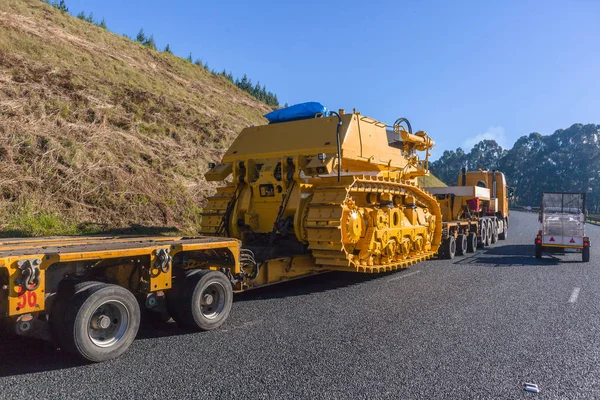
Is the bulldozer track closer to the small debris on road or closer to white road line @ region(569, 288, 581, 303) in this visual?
white road line @ region(569, 288, 581, 303)

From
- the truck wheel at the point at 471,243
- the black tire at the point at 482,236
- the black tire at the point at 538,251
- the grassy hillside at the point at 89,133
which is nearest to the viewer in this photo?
the grassy hillside at the point at 89,133

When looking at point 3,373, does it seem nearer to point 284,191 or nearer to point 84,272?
point 84,272

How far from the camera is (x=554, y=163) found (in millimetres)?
67688

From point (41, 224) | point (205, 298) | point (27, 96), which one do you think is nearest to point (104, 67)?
point (27, 96)

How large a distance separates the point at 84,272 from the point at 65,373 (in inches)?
38.9

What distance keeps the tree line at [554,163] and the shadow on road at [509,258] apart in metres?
46.4

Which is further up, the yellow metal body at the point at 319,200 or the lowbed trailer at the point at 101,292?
the yellow metal body at the point at 319,200

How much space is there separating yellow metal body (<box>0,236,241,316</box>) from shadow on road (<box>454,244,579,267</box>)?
8.87 m

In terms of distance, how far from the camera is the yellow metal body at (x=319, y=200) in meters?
8.08

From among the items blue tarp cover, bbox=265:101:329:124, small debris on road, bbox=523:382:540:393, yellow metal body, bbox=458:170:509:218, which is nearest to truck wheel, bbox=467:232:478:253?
yellow metal body, bbox=458:170:509:218

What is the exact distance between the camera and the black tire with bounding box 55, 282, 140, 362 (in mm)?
4324

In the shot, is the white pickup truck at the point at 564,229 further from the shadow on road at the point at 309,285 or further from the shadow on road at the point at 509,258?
the shadow on road at the point at 309,285

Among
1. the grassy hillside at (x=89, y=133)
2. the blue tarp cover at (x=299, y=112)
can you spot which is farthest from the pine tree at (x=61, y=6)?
the blue tarp cover at (x=299, y=112)

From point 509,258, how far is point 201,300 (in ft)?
35.2
